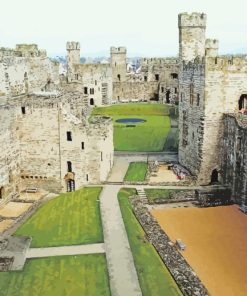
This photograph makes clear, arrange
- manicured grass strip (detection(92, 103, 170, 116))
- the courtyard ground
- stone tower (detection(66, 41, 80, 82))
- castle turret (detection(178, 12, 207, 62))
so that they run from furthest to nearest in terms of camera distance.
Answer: stone tower (detection(66, 41, 80, 82)) → manicured grass strip (detection(92, 103, 170, 116)) → castle turret (detection(178, 12, 207, 62)) → the courtyard ground

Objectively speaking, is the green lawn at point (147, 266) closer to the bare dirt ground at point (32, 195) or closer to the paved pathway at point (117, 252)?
the paved pathway at point (117, 252)

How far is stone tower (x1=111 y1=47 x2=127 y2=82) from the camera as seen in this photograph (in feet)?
316

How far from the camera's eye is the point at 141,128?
208ft

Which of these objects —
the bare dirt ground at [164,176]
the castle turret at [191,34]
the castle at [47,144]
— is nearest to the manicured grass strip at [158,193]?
the bare dirt ground at [164,176]

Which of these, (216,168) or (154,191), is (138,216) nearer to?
(154,191)

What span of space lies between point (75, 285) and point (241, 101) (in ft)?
79.7

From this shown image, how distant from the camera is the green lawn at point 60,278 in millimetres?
23031

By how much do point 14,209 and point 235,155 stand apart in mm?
18221

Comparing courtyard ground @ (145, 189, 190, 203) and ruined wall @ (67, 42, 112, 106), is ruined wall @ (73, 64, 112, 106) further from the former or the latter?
courtyard ground @ (145, 189, 190, 203)

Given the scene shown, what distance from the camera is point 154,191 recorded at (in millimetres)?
37562

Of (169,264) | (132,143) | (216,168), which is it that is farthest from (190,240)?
(132,143)

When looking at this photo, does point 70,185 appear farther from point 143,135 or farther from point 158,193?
point 143,135

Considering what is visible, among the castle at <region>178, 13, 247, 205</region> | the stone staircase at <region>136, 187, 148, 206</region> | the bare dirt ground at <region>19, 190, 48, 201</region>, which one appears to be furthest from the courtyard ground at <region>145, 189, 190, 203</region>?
the bare dirt ground at <region>19, 190, 48, 201</region>

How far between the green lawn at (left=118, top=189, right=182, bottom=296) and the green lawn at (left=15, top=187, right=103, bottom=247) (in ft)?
7.19
